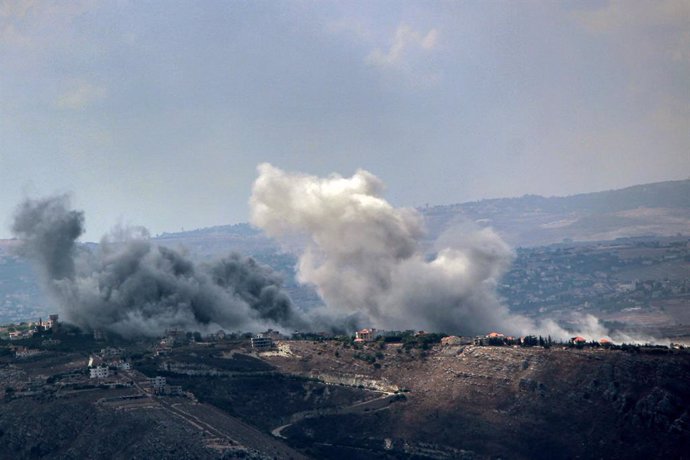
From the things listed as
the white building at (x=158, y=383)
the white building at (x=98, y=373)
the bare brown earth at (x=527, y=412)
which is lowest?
the bare brown earth at (x=527, y=412)

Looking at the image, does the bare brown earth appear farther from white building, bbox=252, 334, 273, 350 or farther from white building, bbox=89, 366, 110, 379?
white building, bbox=252, 334, 273, 350

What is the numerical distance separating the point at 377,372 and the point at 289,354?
47.6 ft

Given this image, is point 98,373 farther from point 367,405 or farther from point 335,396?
point 367,405

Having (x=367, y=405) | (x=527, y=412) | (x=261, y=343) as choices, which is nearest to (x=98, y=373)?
(x=261, y=343)

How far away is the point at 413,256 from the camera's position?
199750 mm

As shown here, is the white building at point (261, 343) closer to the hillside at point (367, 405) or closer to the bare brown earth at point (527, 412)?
the hillside at point (367, 405)

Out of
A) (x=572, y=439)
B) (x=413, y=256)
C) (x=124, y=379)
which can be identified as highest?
(x=413, y=256)

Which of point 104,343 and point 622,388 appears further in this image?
point 104,343

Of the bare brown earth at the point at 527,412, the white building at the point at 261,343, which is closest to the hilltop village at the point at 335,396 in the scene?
the bare brown earth at the point at 527,412

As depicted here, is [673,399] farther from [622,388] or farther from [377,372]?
[377,372]

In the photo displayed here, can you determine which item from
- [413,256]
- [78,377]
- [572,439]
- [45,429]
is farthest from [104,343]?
[572,439]

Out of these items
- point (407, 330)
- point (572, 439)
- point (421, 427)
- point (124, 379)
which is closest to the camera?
point (572, 439)

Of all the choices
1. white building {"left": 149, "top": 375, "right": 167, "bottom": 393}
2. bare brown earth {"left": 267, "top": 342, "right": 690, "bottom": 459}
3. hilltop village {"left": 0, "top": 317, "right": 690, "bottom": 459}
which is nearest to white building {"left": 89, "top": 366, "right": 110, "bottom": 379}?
hilltop village {"left": 0, "top": 317, "right": 690, "bottom": 459}

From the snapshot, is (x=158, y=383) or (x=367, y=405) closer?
(x=367, y=405)
